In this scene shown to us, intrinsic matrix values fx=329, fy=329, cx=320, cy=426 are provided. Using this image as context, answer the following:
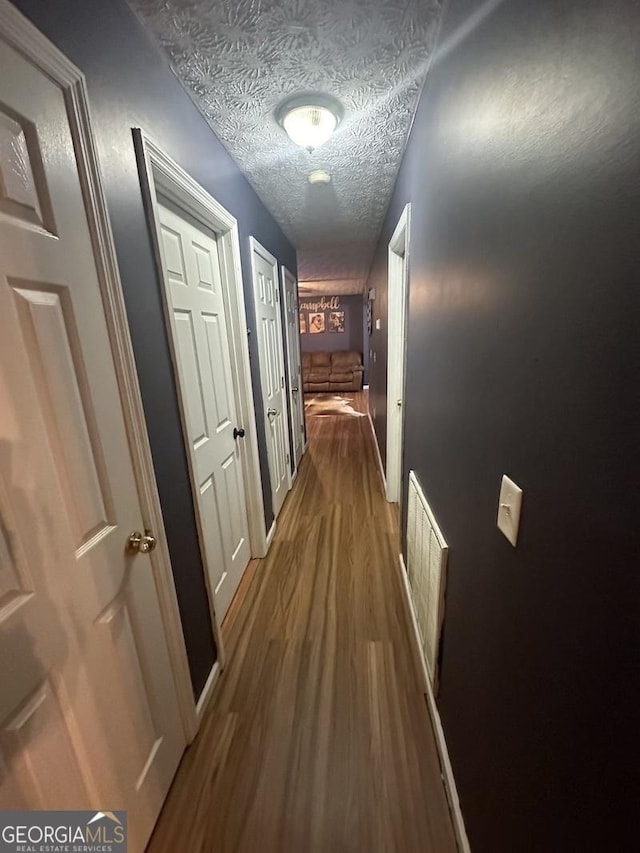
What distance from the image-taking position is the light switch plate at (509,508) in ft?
2.10

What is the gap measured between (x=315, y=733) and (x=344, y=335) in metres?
7.99

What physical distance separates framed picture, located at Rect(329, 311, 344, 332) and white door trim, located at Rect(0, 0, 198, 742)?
787 cm

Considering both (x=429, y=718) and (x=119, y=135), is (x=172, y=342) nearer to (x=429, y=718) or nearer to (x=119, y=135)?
(x=119, y=135)

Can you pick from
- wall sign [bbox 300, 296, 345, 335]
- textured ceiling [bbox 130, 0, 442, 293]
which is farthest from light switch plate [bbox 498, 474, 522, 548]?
wall sign [bbox 300, 296, 345, 335]

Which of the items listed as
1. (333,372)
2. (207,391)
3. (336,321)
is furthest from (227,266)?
(336,321)

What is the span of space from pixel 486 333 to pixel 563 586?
53 cm

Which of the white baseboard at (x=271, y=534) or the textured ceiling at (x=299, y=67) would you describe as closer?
the textured ceiling at (x=299, y=67)

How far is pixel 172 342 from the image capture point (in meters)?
1.17

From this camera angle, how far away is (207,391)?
1.57m

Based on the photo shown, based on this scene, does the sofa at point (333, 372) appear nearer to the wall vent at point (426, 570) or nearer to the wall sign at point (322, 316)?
the wall sign at point (322, 316)

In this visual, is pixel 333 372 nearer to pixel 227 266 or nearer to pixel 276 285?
pixel 276 285

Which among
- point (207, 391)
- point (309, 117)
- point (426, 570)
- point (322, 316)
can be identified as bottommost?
point (426, 570)

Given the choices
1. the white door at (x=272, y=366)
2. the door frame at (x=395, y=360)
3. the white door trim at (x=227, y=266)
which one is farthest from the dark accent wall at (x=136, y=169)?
the door frame at (x=395, y=360)

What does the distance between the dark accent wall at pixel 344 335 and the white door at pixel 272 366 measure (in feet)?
18.0
